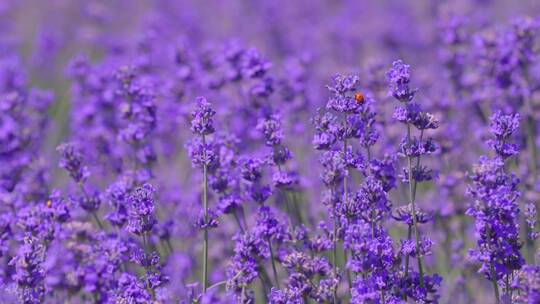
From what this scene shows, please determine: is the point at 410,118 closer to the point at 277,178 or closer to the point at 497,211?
the point at 497,211

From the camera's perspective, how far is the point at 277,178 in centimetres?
409

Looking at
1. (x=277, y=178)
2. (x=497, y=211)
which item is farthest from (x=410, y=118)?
(x=277, y=178)

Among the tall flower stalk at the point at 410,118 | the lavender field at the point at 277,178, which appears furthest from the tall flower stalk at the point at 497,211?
the tall flower stalk at the point at 410,118

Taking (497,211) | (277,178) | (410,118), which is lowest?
(497,211)

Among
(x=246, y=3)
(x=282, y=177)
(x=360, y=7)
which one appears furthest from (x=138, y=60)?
(x=360, y=7)

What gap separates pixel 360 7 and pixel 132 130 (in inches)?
297

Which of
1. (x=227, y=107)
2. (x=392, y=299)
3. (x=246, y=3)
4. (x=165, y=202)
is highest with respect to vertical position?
(x=246, y=3)

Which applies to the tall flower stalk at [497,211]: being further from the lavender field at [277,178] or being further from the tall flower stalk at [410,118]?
the tall flower stalk at [410,118]

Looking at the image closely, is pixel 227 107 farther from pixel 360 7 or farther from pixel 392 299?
pixel 360 7

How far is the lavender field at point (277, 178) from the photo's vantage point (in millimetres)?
3701

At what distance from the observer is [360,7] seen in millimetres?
11938

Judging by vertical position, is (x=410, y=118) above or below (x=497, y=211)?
above

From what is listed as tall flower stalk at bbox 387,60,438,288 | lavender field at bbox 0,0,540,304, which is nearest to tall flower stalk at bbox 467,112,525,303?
lavender field at bbox 0,0,540,304

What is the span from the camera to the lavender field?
370cm
